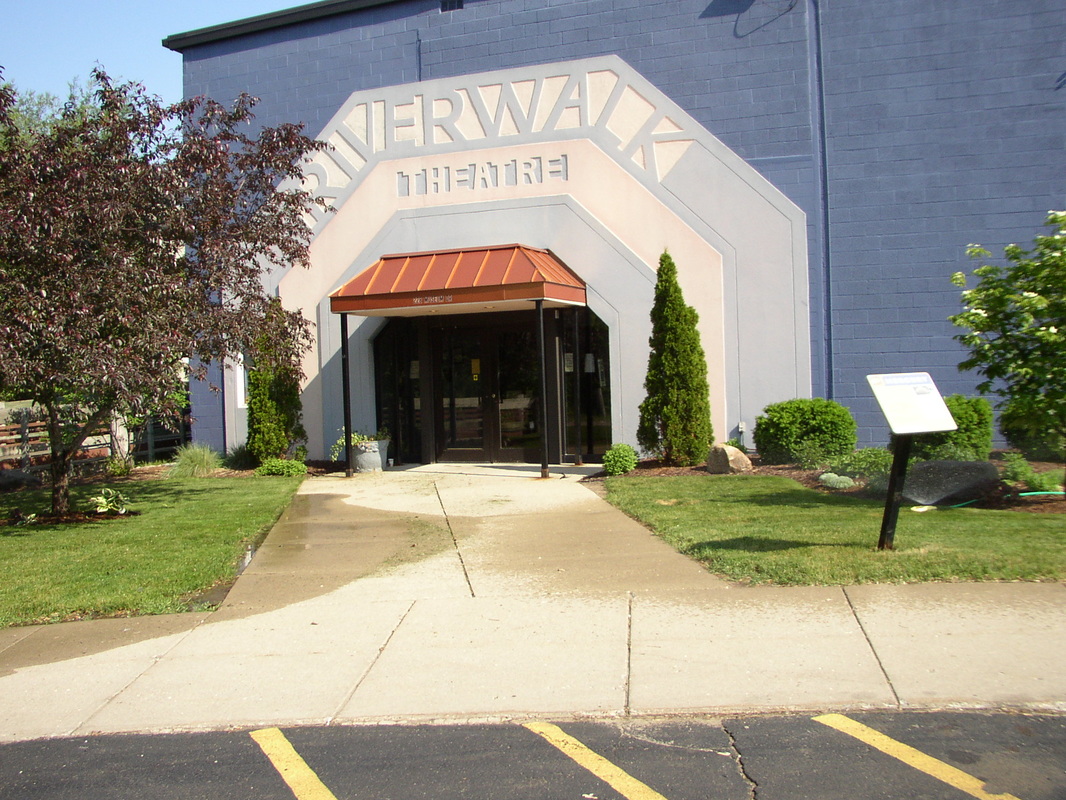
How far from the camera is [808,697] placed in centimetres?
494

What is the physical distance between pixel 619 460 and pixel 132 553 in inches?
270

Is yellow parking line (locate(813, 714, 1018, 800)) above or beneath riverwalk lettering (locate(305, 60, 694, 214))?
beneath

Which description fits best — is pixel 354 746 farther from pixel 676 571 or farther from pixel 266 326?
pixel 266 326

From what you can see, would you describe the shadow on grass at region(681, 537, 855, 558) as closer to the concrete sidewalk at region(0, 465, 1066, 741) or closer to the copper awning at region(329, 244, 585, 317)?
the concrete sidewalk at region(0, 465, 1066, 741)

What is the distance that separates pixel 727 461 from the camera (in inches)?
505

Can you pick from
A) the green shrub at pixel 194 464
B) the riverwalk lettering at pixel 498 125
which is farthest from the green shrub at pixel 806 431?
the green shrub at pixel 194 464

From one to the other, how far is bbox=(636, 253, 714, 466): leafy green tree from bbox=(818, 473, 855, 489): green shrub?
2.59 meters

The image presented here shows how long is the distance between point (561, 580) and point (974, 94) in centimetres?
1094

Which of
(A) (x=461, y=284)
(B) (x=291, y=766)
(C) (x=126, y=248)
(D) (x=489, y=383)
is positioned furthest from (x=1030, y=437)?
(C) (x=126, y=248)

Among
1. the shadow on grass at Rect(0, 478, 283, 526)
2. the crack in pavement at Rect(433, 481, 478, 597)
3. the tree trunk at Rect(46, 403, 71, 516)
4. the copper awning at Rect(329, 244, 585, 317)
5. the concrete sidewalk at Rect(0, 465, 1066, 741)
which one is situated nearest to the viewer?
the concrete sidewalk at Rect(0, 465, 1066, 741)

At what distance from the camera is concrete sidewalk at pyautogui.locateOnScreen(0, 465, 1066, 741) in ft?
16.5

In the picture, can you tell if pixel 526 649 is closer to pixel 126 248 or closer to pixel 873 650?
pixel 873 650

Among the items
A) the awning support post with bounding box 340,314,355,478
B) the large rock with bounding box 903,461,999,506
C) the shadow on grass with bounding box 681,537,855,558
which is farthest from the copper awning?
the shadow on grass with bounding box 681,537,855,558

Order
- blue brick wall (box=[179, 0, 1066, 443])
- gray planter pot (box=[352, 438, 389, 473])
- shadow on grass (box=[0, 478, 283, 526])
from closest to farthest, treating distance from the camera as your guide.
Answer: shadow on grass (box=[0, 478, 283, 526]) < blue brick wall (box=[179, 0, 1066, 443]) < gray planter pot (box=[352, 438, 389, 473])
